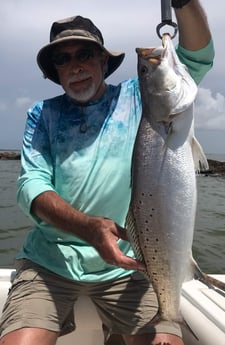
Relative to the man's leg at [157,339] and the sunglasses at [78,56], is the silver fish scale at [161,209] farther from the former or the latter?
the sunglasses at [78,56]

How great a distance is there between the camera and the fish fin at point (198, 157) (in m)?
2.62

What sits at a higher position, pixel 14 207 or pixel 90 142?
pixel 90 142

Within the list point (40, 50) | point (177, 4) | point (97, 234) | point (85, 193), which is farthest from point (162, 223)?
point (40, 50)

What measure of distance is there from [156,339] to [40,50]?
7.56 feet

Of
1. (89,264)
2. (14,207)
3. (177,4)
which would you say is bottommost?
(14,207)

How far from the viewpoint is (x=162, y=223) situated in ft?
8.41

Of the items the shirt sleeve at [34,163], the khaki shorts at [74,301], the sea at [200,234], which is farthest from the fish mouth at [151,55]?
the sea at [200,234]

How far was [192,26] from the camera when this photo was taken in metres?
3.13

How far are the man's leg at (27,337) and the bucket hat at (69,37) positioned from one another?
2047 mm

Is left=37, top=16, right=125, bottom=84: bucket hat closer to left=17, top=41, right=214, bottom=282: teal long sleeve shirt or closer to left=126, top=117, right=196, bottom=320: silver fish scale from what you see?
left=17, top=41, right=214, bottom=282: teal long sleeve shirt

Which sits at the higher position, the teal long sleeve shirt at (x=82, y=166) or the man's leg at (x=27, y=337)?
the teal long sleeve shirt at (x=82, y=166)

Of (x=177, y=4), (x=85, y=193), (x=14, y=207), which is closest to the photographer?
(x=177, y=4)

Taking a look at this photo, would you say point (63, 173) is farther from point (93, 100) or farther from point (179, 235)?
point (179, 235)

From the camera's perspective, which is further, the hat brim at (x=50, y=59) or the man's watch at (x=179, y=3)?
the hat brim at (x=50, y=59)
